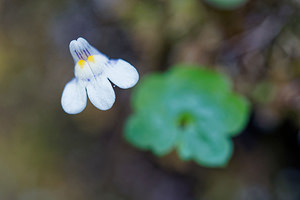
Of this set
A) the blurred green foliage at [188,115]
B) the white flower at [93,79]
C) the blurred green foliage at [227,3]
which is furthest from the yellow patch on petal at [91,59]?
the blurred green foliage at [227,3]

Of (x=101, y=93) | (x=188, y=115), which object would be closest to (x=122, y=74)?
(x=101, y=93)

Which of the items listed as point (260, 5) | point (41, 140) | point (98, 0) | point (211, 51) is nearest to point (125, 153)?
point (41, 140)

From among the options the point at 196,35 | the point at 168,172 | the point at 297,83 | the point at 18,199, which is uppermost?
the point at 196,35

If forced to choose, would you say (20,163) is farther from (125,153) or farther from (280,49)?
(280,49)

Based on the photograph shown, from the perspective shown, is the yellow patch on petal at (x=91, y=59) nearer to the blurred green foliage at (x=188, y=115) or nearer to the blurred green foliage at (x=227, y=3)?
the blurred green foliage at (x=188, y=115)

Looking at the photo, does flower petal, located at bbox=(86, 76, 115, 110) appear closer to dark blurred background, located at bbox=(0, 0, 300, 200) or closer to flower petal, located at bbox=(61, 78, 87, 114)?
flower petal, located at bbox=(61, 78, 87, 114)

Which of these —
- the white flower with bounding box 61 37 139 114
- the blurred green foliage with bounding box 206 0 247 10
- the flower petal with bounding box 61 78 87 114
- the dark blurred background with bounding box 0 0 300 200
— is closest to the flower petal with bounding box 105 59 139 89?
the white flower with bounding box 61 37 139 114

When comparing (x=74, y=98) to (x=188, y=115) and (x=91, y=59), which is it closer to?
(x=91, y=59)
